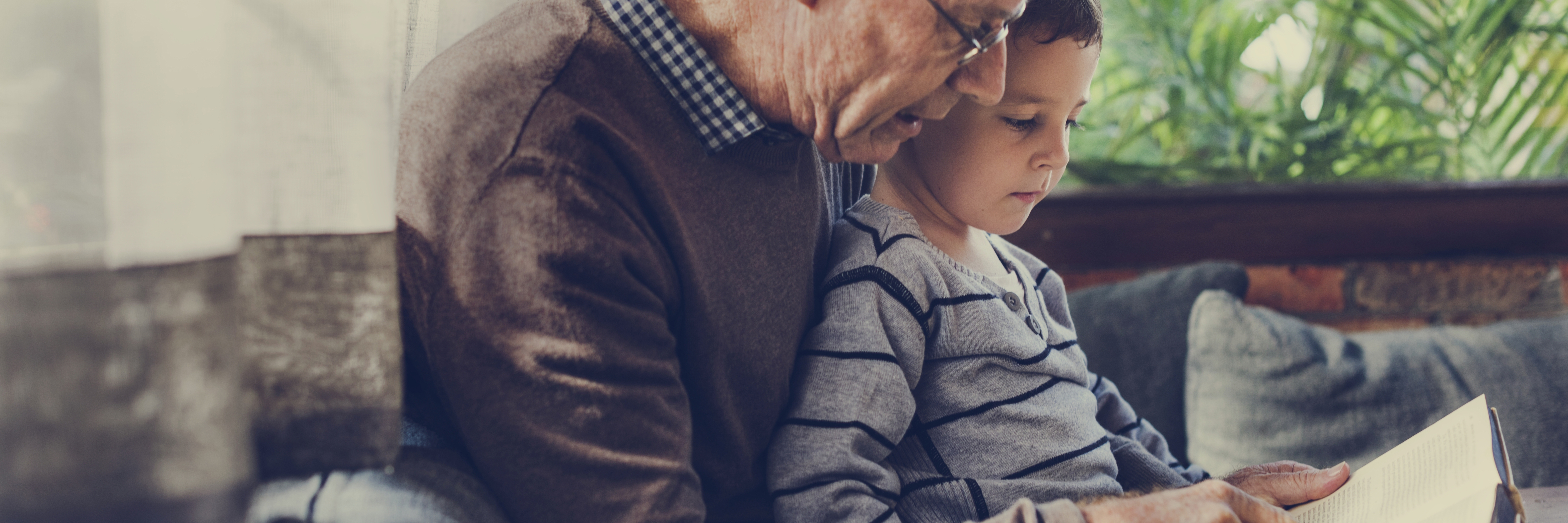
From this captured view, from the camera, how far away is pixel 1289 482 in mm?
951

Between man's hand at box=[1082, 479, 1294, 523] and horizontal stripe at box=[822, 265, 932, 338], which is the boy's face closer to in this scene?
horizontal stripe at box=[822, 265, 932, 338]

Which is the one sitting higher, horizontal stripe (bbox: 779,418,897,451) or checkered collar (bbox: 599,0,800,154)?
checkered collar (bbox: 599,0,800,154)

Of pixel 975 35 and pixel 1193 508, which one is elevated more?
pixel 975 35

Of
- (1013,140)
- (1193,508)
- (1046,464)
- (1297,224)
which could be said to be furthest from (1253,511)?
(1297,224)

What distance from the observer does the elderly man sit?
0.65 meters

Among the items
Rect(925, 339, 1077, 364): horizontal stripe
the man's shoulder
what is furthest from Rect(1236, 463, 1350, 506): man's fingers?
the man's shoulder

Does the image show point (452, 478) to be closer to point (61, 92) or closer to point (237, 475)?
point (237, 475)

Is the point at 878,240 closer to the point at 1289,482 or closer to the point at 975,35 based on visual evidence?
the point at 975,35

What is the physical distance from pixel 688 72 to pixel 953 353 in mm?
372

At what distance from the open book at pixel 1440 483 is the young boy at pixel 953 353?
0.60 ft

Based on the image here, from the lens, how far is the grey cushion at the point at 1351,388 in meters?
1.38

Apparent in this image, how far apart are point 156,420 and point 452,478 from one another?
23 cm

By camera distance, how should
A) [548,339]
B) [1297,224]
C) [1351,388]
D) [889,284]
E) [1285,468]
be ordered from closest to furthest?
[548,339], [889,284], [1285,468], [1351,388], [1297,224]

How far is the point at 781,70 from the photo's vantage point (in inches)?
29.5
